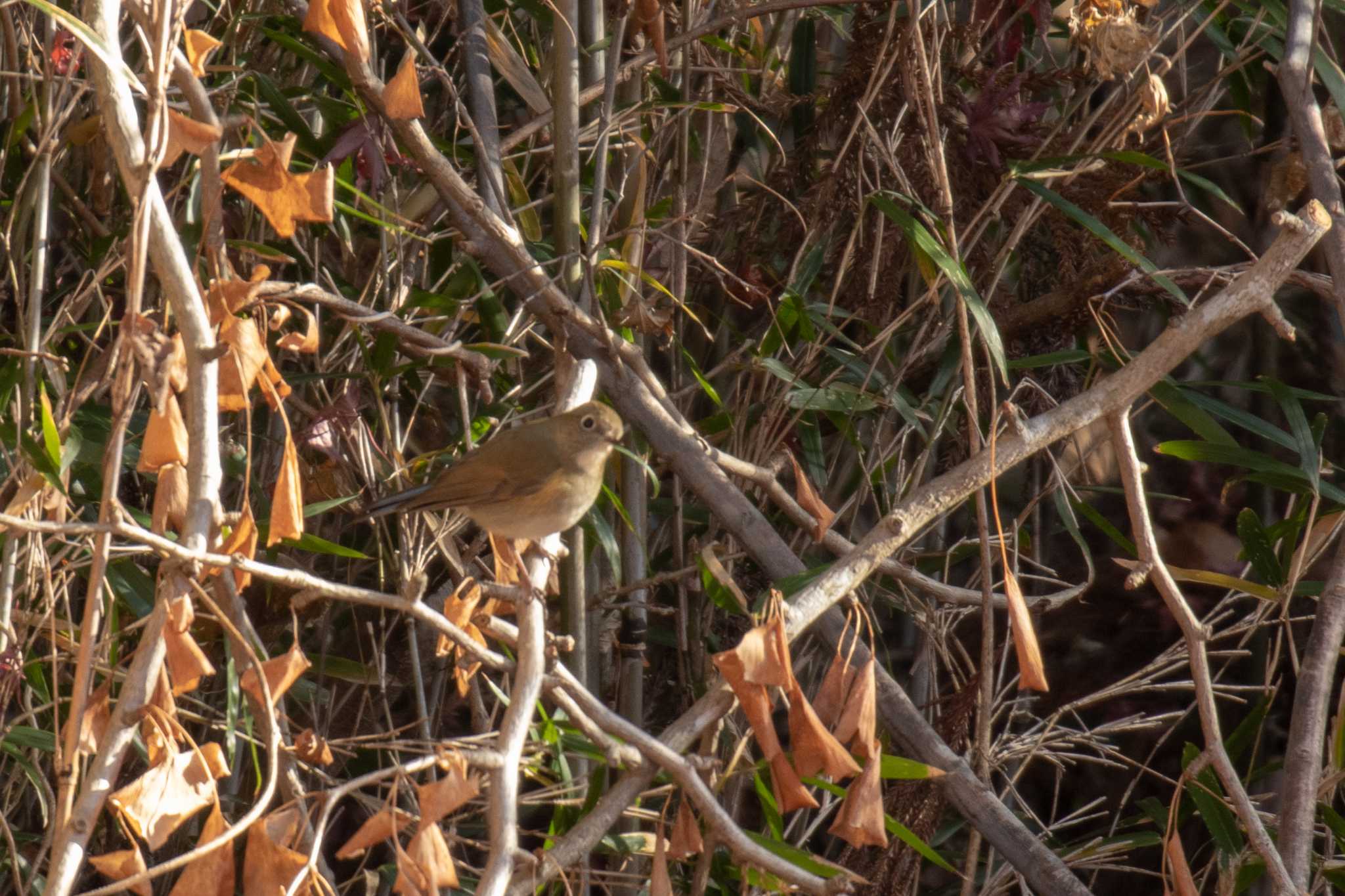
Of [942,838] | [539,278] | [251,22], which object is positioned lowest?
[942,838]

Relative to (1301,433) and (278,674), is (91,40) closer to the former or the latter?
(278,674)

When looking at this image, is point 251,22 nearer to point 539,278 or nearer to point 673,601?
point 539,278

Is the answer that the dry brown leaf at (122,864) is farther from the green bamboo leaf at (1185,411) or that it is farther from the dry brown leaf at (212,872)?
the green bamboo leaf at (1185,411)

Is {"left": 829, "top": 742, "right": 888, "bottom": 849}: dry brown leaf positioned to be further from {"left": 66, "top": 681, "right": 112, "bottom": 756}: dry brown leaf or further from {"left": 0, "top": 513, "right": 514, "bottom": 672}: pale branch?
{"left": 66, "top": 681, "right": 112, "bottom": 756}: dry brown leaf

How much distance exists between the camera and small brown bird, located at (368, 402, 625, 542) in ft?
8.09

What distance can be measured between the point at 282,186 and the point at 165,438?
1.04 ft

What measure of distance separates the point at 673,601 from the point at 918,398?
83 centimetres

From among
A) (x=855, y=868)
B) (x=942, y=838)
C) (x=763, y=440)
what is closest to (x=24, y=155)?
(x=763, y=440)

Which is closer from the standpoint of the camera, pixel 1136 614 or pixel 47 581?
pixel 47 581

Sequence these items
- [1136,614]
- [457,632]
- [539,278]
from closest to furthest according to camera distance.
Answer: [457,632]
[539,278]
[1136,614]

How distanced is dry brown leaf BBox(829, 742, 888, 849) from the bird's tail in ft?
3.63

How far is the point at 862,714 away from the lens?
1.63 meters

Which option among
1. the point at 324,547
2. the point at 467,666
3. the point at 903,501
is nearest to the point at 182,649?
the point at 467,666

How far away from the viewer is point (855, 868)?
281cm
